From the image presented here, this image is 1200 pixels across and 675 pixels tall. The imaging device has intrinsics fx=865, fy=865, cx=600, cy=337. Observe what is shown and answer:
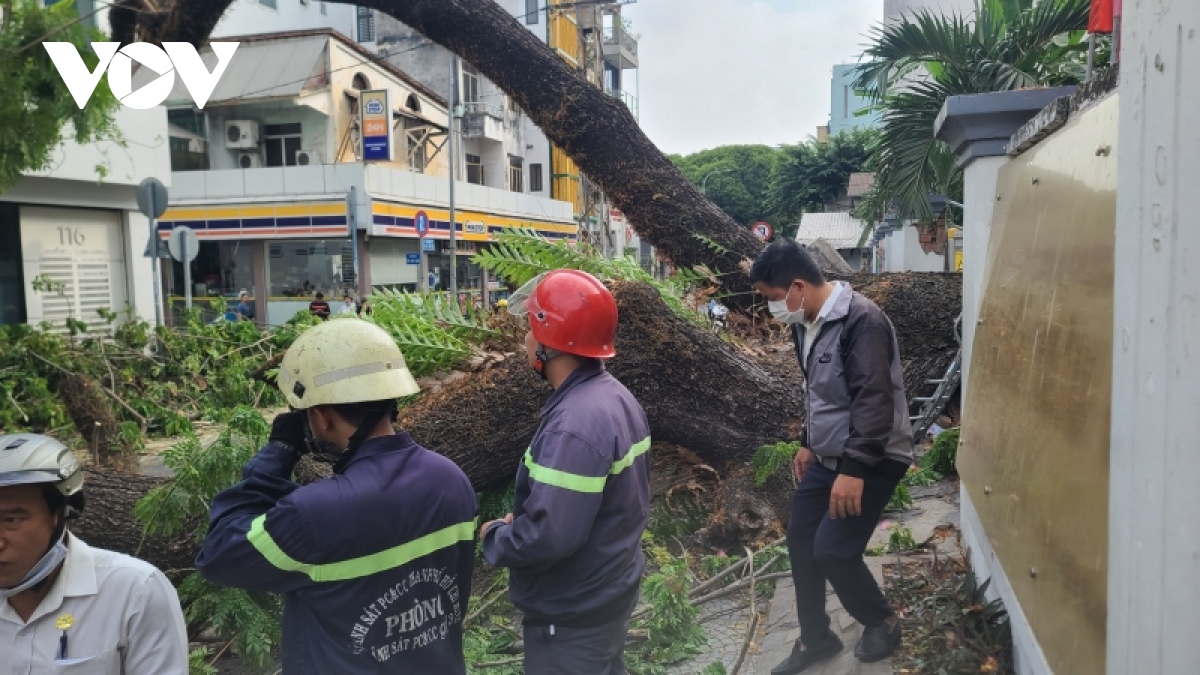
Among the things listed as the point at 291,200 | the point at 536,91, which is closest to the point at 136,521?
the point at 536,91

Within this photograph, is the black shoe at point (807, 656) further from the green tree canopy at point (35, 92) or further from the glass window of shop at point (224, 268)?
the glass window of shop at point (224, 268)

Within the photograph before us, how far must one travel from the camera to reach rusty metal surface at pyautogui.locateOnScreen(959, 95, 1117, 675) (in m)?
2.07

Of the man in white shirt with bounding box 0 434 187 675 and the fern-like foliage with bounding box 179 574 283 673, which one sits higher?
the man in white shirt with bounding box 0 434 187 675

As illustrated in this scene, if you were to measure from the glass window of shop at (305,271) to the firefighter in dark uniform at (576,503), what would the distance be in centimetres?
2260

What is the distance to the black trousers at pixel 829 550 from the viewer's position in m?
3.35

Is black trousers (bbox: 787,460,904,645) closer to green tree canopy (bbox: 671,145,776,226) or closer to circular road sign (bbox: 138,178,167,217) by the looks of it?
circular road sign (bbox: 138,178,167,217)

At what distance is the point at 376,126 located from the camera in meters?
24.4

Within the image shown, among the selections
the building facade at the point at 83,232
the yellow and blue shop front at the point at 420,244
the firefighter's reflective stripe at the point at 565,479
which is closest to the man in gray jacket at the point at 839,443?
the firefighter's reflective stripe at the point at 565,479

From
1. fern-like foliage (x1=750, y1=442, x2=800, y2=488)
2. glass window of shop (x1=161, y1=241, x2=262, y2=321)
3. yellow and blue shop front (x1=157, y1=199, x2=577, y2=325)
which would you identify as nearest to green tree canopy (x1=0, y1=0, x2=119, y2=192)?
fern-like foliage (x1=750, y1=442, x2=800, y2=488)

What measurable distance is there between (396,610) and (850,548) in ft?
6.36

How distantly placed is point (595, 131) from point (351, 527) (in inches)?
216

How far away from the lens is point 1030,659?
110 inches

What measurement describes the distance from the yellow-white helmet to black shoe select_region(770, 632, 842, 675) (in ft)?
7.37

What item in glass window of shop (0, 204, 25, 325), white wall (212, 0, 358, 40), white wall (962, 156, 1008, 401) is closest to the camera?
white wall (962, 156, 1008, 401)
